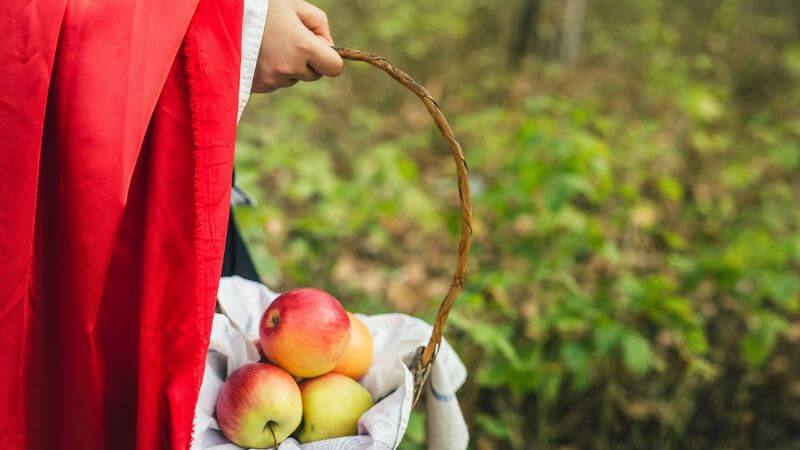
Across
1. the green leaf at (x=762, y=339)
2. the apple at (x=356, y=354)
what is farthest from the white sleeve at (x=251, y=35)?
the green leaf at (x=762, y=339)

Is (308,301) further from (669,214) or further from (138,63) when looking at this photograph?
(669,214)

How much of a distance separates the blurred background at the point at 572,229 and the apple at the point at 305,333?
49 centimetres

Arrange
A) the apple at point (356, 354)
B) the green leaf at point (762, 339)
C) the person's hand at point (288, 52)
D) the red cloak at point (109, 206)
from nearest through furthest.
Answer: the red cloak at point (109, 206)
the person's hand at point (288, 52)
the apple at point (356, 354)
the green leaf at point (762, 339)

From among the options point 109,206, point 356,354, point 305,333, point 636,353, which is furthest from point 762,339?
point 109,206

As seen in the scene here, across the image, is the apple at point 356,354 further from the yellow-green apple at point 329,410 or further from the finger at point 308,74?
the finger at point 308,74

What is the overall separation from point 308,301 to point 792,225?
2.17m

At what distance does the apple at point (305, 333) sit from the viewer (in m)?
0.98

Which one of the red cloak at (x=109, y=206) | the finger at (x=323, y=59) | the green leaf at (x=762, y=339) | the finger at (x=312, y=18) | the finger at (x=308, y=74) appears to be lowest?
the green leaf at (x=762, y=339)

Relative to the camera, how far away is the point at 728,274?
1.96 m

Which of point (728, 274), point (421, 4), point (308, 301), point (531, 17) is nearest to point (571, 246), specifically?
point (728, 274)

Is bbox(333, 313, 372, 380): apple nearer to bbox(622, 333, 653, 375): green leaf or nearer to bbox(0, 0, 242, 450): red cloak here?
bbox(0, 0, 242, 450): red cloak

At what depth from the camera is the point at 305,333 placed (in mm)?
973

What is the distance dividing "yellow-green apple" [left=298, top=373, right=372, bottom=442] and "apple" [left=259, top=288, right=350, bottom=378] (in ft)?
0.09

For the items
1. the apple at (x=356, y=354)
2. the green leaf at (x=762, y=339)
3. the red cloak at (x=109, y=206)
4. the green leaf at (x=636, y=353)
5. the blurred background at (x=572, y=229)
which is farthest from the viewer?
the blurred background at (x=572, y=229)
